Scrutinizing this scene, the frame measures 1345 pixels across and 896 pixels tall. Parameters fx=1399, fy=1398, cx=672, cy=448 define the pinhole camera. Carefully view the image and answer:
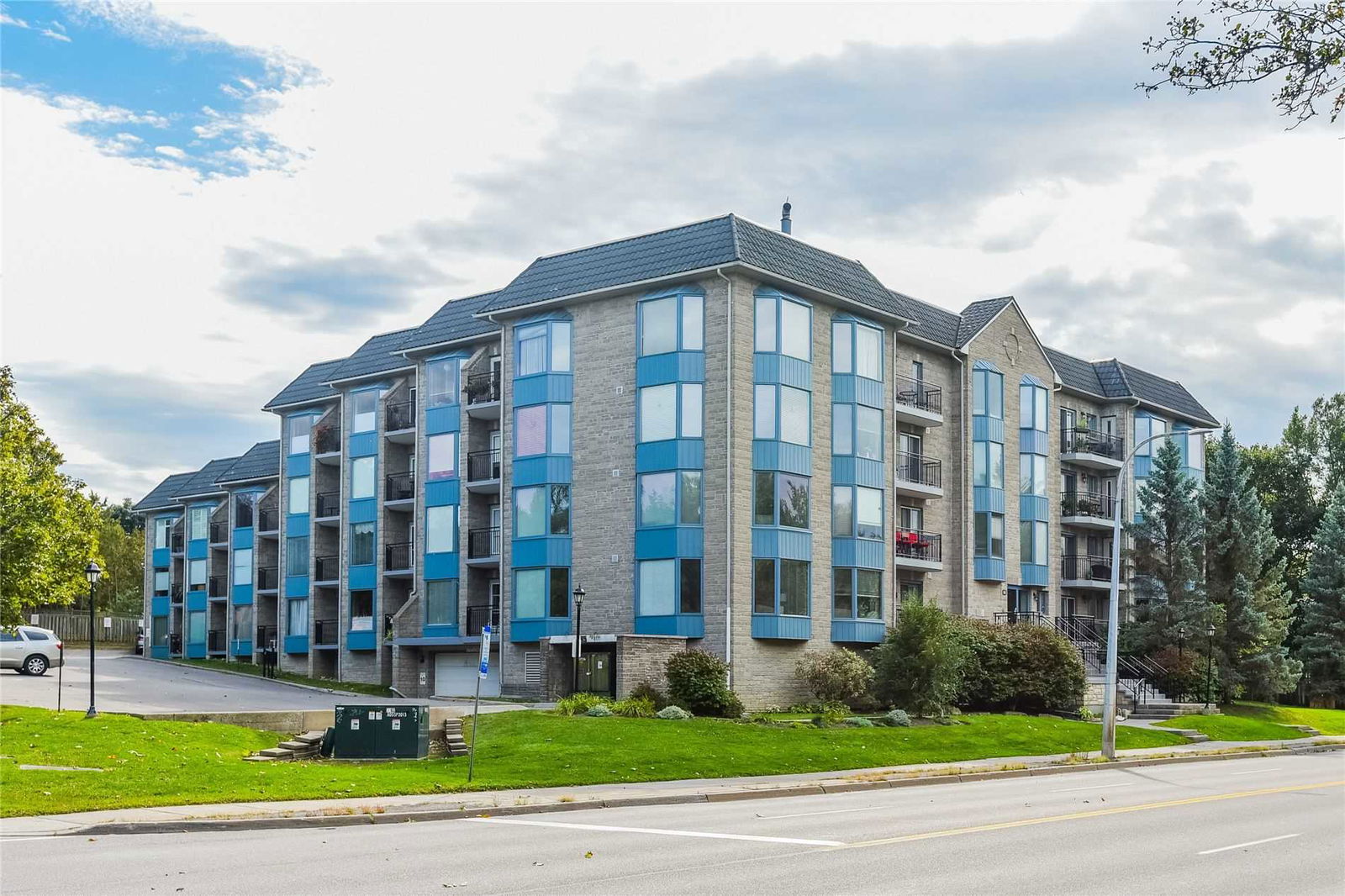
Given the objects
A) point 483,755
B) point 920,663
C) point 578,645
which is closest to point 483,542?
point 578,645

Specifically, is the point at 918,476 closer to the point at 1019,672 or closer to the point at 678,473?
the point at 1019,672

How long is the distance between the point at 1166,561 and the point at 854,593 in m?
16.7

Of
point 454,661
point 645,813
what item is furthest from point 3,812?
point 454,661

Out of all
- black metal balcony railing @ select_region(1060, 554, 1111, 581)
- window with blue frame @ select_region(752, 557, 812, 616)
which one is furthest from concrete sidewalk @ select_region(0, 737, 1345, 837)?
black metal balcony railing @ select_region(1060, 554, 1111, 581)

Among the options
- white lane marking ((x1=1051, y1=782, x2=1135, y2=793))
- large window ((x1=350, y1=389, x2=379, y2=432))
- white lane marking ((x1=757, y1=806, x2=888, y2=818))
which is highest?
large window ((x1=350, y1=389, x2=379, y2=432))

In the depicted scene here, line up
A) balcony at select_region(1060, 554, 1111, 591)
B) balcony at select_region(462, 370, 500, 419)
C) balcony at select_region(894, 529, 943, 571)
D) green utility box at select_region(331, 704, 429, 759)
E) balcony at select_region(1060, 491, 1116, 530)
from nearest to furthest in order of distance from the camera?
green utility box at select_region(331, 704, 429, 759) < balcony at select_region(894, 529, 943, 571) < balcony at select_region(462, 370, 500, 419) < balcony at select_region(1060, 554, 1111, 591) < balcony at select_region(1060, 491, 1116, 530)

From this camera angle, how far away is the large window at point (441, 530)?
1975 inches

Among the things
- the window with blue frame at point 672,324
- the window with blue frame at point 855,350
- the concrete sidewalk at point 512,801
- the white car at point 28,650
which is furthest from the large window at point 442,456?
the concrete sidewalk at point 512,801

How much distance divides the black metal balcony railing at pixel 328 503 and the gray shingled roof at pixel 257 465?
8617 millimetres

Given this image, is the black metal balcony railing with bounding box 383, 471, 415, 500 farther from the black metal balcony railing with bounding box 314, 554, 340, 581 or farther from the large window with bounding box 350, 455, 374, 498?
the black metal balcony railing with bounding box 314, 554, 340, 581

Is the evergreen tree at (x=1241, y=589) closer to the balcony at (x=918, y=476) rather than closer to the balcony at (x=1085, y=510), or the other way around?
the balcony at (x=1085, y=510)

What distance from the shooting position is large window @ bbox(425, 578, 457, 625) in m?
49.6

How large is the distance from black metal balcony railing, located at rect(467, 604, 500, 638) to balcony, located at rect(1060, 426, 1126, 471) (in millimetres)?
25464

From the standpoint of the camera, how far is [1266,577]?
55.1 metres
